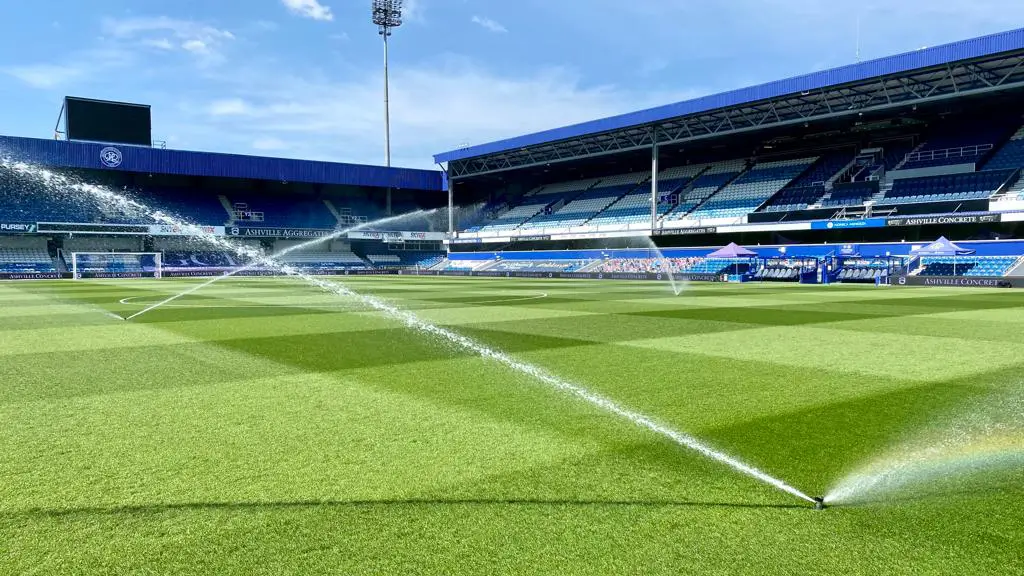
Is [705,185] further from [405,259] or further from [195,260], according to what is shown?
[195,260]

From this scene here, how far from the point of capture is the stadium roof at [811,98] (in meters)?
34.4

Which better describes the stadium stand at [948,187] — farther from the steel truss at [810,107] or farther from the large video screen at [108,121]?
the large video screen at [108,121]

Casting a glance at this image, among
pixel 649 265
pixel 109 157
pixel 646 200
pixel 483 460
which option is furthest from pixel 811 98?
pixel 109 157

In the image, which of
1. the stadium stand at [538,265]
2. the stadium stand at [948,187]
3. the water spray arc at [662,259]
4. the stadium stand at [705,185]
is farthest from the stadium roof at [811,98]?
the stadium stand at [538,265]

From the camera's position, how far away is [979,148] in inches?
1640

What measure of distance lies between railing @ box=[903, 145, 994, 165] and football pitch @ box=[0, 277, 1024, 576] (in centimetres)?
3915

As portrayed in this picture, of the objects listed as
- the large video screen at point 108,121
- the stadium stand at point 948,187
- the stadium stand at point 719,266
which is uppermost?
the large video screen at point 108,121

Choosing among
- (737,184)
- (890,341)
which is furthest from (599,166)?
(890,341)

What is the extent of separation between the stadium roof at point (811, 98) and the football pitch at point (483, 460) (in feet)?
102

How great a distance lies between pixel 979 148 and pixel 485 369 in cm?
→ 4585

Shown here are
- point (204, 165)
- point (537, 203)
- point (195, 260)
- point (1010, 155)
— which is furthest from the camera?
point (537, 203)

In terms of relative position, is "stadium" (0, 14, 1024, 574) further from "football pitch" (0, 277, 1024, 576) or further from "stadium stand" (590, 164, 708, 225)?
"stadium stand" (590, 164, 708, 225)

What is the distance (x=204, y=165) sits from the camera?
60750 millimetres

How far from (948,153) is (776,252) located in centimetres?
1231
